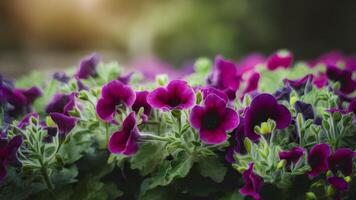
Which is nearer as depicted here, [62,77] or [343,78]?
[343,78]

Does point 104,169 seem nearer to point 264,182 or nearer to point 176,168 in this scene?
point 176,168

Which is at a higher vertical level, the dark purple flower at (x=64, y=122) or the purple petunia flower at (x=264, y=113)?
the dark purple flower at (x=64, y=122)

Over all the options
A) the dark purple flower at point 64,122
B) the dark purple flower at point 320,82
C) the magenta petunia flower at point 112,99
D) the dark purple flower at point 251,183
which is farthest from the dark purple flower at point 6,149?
the dark purple flower at point 320,82

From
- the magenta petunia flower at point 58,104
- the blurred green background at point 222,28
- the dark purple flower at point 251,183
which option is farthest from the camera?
the blurred green background at point 222,28

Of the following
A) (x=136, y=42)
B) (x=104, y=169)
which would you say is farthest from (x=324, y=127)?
(x=136, y=42)

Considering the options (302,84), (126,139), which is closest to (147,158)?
(126,139)

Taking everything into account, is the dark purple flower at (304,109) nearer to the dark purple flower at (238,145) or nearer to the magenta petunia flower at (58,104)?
the dark purple flower at (238,145)

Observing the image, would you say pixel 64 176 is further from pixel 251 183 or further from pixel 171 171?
pixel 251 183
